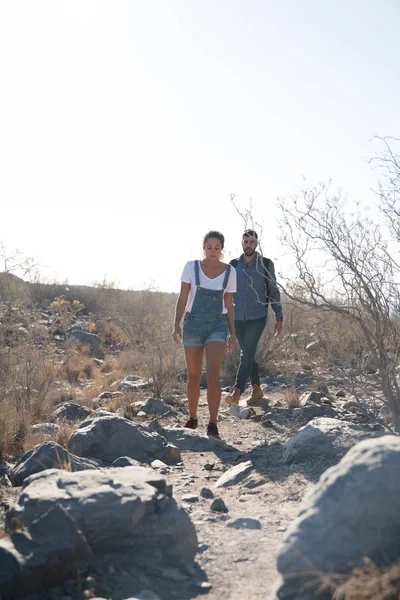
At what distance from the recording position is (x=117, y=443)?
5852mm

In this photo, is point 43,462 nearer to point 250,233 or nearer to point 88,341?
point 250,233

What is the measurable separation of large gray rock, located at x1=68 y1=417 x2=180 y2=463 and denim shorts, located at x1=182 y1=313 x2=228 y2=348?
1.11m

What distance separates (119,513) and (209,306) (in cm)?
340

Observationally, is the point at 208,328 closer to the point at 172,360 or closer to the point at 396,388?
the point at 396,388

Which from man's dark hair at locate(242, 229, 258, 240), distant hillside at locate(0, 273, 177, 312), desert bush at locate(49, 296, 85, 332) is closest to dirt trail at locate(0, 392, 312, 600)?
man's dark hair at locate(242, 229, 258, 240)

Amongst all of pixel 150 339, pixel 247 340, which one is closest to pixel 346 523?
pixel 247 340

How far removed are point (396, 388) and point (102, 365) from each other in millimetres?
8992

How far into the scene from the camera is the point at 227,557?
12.0 ft

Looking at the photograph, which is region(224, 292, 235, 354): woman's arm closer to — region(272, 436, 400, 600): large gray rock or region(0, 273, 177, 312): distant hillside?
region(272, 436, 400, 600): large gray rock

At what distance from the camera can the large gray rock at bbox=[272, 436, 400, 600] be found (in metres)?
2.74

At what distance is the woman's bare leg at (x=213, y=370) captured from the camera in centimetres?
663

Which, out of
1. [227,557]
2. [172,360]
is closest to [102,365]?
[172,360]

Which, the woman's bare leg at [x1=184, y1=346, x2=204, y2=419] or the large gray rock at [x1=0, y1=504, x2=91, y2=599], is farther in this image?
the woman's bare leg at [x1=184, y1=346, x2=204, y2=419]

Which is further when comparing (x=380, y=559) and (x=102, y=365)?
(x=102, y=365)
